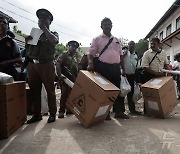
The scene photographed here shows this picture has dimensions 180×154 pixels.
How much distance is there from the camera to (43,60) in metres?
3.90

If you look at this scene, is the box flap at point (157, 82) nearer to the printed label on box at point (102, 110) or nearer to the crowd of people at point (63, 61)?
the crowd of people at point (63, 61)

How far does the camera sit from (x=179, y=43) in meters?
13.8

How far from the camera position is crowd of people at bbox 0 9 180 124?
3713mm

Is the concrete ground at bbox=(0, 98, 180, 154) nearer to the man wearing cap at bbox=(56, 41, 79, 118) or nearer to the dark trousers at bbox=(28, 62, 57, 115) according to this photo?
the dark trousers at bbox=(28, 62, 57, 115)

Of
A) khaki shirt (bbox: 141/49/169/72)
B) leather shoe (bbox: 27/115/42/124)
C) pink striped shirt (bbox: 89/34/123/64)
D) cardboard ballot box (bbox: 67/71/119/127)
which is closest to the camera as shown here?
cardboard ballot box (bbox: 67/71/119/127)

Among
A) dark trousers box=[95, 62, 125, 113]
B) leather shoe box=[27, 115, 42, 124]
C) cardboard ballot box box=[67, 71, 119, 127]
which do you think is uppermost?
dark trousers box=[95, 62, 125, 113]

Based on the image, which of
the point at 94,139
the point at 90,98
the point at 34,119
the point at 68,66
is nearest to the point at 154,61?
the point at 68,66

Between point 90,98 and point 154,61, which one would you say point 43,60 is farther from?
point 154,61

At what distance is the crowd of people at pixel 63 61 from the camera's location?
12.2 ft

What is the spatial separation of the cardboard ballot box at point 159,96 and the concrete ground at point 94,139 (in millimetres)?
541

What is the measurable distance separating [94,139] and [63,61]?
2319 mm

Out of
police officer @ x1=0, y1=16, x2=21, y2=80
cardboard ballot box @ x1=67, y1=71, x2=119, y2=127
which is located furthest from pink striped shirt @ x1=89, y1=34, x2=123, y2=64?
police officer @ x1=0, y1=16, x2=21, y2=80

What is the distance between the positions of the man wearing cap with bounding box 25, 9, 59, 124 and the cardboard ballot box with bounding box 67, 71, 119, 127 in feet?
1.48

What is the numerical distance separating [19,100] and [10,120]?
0.46 meters
